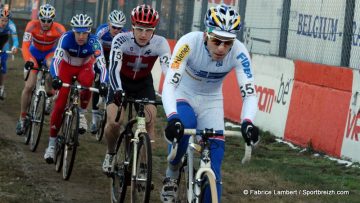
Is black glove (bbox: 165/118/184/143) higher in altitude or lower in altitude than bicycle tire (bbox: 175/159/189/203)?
higher

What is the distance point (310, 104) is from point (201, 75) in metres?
6.28

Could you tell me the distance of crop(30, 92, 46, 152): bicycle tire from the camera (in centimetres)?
1168

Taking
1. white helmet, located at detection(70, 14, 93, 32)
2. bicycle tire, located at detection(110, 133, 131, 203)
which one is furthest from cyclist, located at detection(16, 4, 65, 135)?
bicycle tire, located at detection(110, 133, 131, 203)

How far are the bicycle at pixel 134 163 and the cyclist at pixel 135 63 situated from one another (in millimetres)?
266

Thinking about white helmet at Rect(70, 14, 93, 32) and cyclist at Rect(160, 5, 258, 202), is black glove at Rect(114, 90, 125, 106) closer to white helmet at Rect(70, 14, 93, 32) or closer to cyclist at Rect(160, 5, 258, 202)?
cyclist at Rect(160, 5, 258, 202)

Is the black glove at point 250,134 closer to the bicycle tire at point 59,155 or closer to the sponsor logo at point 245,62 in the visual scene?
the sponsor logo at point 245,62

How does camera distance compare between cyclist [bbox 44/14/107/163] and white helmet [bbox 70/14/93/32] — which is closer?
cyclist [bbox 44/14/107/163]

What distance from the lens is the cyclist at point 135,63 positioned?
853 cm

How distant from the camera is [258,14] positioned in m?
16.1

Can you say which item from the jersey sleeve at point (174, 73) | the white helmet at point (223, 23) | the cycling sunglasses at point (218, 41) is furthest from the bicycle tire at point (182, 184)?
the white helmet at point (223, 23)

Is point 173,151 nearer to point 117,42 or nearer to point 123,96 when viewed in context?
point 123,96

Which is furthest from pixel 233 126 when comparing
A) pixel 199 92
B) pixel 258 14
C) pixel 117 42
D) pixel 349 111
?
pixel 199 92

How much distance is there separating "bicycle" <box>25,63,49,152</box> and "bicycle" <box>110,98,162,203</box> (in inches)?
138

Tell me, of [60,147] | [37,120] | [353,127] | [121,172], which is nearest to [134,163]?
[121,172]
